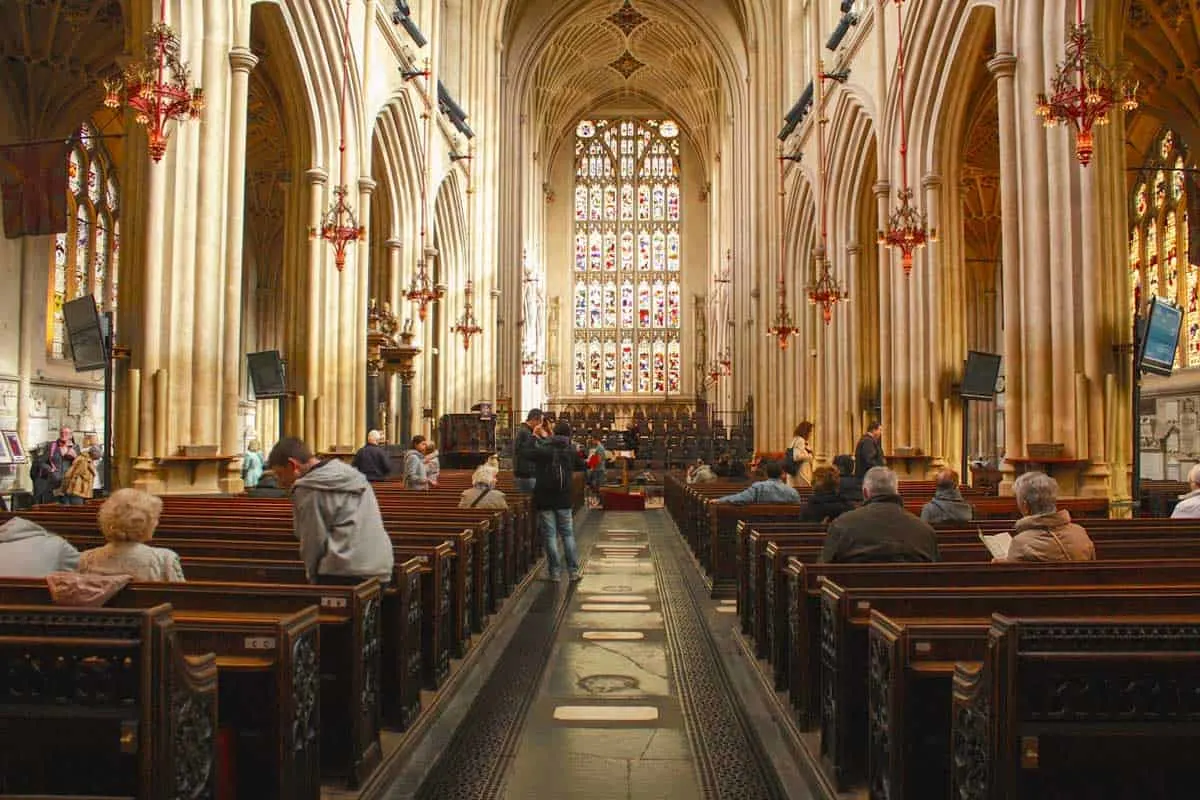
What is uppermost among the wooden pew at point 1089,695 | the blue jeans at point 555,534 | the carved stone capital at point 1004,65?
the carved stone capital at point 1004,65

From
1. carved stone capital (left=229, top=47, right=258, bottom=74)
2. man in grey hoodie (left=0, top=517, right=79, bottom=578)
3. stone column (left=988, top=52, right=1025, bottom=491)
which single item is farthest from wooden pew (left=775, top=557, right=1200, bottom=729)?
carved stone capital (left=229, top=47, right=258, bottom=74)

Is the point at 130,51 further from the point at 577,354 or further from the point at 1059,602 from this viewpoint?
the point at 577,354

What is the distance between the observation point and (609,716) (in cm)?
500

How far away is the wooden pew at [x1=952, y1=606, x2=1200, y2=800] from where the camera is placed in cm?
248

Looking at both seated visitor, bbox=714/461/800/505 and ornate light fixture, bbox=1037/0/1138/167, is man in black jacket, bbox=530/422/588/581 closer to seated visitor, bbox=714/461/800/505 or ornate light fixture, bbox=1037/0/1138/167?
seated visitor, bbox=714/461/800/505

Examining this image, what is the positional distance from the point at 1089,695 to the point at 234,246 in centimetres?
Result: 1054

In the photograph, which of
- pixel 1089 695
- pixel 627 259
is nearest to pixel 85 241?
pixel 1089 695

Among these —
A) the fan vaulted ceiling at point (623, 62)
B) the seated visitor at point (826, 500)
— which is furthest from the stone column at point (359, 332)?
the fan vaulted ceiling at point (623, 62)

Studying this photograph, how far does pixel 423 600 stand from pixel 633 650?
1796 millimetres

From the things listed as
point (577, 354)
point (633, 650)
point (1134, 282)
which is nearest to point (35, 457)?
point (633, 650)

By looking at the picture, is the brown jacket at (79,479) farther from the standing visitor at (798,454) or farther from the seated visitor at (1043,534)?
the seated visitor at (1043,534)

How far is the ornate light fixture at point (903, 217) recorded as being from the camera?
12391 mm

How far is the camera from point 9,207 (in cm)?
1177

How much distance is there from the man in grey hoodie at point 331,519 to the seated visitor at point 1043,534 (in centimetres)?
289
